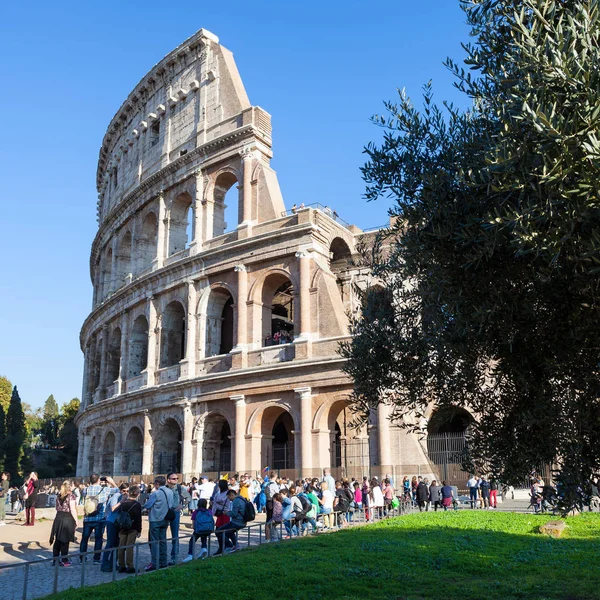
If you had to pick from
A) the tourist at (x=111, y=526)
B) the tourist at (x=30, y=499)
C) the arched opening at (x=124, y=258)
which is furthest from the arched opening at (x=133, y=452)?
the tourist at (x=111, y=526)

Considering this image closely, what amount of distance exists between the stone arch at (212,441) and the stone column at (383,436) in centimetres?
648

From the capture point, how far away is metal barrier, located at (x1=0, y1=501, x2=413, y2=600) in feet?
28.5

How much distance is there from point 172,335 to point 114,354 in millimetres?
6445

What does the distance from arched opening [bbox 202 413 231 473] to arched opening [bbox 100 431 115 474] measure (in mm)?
8391

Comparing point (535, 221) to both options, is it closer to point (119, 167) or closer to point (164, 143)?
point (164, 143)

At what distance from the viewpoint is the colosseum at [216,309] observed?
23.5m

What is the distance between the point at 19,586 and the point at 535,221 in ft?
28.4

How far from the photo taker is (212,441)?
2625 centimetres

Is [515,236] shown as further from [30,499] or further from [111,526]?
[30,499]

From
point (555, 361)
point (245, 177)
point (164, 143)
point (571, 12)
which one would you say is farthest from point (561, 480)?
point (164, 143)

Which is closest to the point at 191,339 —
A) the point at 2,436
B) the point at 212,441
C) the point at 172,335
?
the point at 172,335

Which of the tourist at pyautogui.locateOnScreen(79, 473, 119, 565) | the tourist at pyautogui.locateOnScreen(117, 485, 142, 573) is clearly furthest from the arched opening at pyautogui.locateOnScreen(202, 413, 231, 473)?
the tourist at pyautogui.locateOnScreen(117, 485, 142, 573)

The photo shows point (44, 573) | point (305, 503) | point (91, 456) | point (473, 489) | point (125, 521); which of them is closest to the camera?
point (125, 521)

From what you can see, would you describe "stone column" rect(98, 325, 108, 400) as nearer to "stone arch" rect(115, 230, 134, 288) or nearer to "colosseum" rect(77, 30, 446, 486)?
"colosseum" rect(77, 30, 446, 486)
